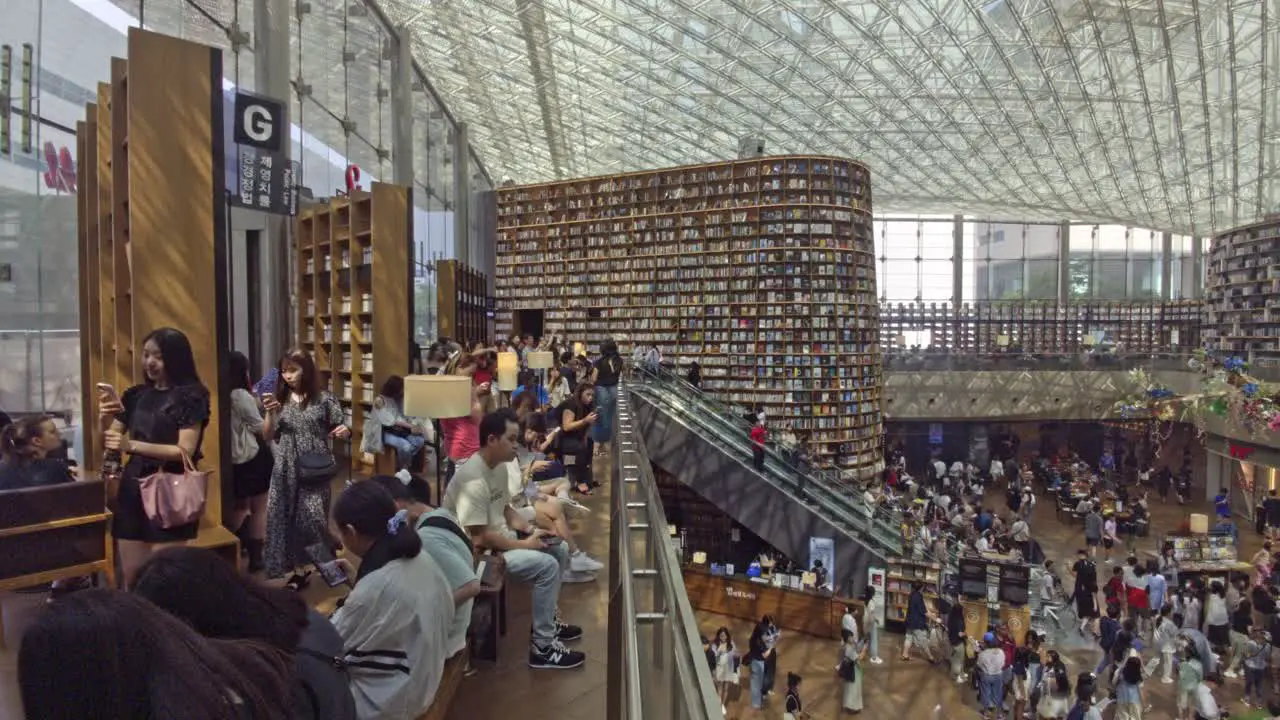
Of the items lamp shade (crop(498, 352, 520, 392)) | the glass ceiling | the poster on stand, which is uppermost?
the glass ceiling

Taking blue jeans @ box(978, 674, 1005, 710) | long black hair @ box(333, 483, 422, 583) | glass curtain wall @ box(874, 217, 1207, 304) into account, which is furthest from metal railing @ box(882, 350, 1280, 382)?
long black hair @ box(333, 483, 422, 583)

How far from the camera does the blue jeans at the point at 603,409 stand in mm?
7613

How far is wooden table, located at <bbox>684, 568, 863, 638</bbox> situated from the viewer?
10.3 metres

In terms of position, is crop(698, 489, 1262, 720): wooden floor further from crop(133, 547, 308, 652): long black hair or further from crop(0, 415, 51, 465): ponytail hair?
crop(133, 547, 308, 652): long black hair

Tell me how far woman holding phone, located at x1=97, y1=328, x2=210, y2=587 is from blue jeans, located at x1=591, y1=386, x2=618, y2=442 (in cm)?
466

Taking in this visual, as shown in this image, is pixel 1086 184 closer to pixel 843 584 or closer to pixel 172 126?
pixel 843 584

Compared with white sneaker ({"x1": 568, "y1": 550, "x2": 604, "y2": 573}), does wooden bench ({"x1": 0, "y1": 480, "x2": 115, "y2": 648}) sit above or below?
above

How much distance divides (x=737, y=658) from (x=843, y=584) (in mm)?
3079

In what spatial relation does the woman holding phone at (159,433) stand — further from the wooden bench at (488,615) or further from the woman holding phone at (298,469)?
the wooden bench at (488,615)

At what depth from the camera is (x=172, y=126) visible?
383 centimetres

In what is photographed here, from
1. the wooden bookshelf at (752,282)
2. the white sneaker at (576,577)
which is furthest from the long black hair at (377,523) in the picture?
the wooden bookshelf at (752,282)

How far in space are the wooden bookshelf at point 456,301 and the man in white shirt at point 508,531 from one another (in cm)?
1073

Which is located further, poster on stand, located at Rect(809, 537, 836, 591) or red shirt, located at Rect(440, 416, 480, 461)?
poster on stand, located at Rect(809, 537, 836, 591)

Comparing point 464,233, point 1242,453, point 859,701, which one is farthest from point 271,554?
point 1242,453
